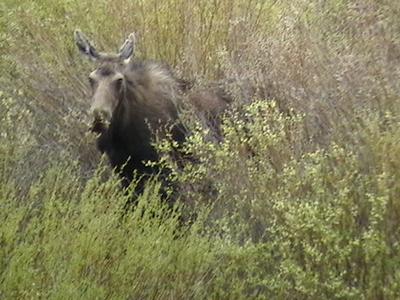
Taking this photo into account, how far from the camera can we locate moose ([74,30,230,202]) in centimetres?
866

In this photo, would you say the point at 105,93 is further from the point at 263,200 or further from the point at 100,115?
the point at 263,200

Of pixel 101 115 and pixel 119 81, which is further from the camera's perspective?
pixel 119 81

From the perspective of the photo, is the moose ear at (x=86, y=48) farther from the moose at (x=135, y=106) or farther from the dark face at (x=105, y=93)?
the dark face at (x=105, y=93)

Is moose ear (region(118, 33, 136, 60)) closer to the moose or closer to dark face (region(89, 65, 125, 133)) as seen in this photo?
the moose

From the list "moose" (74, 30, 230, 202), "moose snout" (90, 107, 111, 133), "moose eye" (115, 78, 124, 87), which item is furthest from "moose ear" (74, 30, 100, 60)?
"moose snout" (90, 107, 111, 133)

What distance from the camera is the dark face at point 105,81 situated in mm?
8383

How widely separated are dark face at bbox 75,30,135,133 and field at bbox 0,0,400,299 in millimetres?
587

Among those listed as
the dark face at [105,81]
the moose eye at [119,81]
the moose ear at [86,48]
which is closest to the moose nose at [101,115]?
the dark face at [105,81]

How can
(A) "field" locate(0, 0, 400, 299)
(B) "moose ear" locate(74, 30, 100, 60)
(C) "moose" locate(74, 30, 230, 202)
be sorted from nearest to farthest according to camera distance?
1. (A) "field" locate(0, 0, 400, 299)
2. (C) "moose" locate(74, 30, 230, 202)
3. (B) "moose ear" locate(74, 30, 100, 60)

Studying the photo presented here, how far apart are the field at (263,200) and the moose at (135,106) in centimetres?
40

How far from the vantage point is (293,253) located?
20.6 ft

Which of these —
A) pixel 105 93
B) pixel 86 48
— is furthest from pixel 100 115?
pixel 86 48

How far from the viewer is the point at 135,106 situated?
9039 millimetres

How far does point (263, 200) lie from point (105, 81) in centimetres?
263
